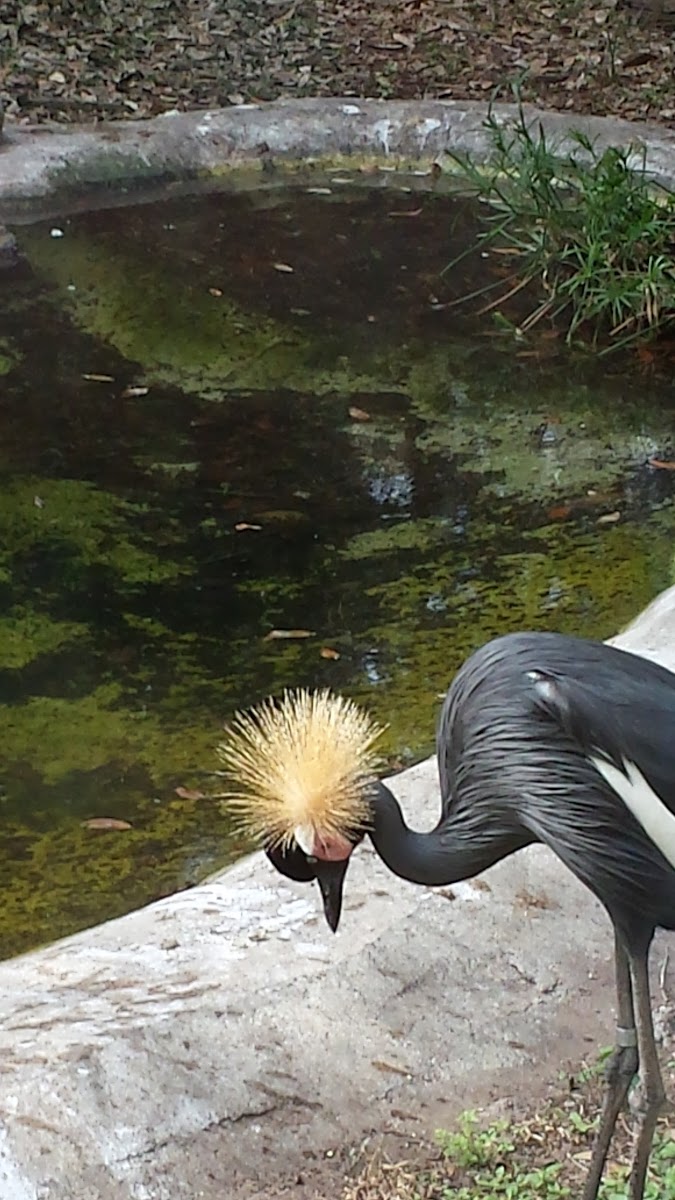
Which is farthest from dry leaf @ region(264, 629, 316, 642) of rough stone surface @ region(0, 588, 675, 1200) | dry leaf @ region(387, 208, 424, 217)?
dry leaf @ region(387, 208, 424, 217)

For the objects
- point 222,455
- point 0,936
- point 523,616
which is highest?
point 222,455

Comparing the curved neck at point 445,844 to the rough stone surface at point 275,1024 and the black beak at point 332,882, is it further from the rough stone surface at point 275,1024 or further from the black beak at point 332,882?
the rough stone surface at point 275,1024

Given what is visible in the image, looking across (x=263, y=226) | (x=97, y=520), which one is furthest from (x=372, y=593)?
(x=263, y=226)

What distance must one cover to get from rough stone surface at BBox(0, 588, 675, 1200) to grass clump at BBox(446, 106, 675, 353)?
163 inches

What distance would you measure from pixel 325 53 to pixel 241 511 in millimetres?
6807

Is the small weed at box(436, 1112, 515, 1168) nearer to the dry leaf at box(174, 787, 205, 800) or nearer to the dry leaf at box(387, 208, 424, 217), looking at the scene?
the dry leaf at box(174, 787, 205, 800)

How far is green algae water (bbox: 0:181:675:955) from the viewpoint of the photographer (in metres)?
4.36

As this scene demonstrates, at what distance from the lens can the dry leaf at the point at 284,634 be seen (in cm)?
499

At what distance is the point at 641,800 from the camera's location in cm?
221

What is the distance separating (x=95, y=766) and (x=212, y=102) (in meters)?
7.31

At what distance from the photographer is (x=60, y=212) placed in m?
8.61

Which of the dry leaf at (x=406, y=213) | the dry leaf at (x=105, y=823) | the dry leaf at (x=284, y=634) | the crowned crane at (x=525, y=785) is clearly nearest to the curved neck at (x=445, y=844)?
the crowned crane at (x=525, y=785)

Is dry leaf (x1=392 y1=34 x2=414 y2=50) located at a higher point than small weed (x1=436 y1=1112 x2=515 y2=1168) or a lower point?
higher

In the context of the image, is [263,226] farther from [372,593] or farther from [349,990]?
[349,990]
